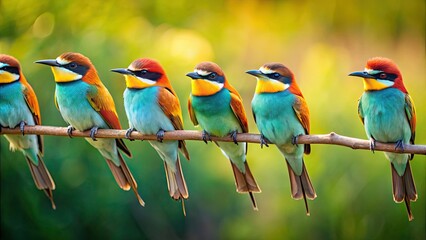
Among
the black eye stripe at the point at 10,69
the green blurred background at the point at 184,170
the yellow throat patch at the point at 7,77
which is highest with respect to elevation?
the black eye stripe at the point at 10,69

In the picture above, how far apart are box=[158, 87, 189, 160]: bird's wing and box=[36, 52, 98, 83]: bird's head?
39 cm

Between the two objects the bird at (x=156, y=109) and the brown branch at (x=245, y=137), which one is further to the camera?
the bird at (x=156, y=109)

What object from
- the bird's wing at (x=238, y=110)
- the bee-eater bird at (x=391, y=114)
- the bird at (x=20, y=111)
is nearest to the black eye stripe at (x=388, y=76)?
the bee-eater bird at (x=391, y=114)

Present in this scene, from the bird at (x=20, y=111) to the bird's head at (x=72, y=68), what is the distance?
0.29m

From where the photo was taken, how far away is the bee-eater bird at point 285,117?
3689 millimetres

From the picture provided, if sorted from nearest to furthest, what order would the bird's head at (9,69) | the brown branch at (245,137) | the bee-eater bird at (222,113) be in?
the brown branch at (245,137)
the bee-eater bird at (222,113)
the bird's head at (9,69)

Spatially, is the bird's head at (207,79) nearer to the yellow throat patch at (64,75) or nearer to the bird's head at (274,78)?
the bird's head at (274,78)

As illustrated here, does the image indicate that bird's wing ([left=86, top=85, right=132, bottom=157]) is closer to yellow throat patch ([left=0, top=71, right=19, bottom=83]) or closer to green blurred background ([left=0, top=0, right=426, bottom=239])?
yellow throat patch ([left=0, top=71, right=19, bottom=83])

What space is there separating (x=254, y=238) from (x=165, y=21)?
11.3ft

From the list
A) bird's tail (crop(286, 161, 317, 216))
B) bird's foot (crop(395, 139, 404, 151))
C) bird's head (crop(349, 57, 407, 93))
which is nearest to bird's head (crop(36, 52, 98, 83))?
bird's tail (crop(286, 161, 317, 216))

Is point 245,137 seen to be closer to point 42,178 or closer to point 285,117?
point 285,117

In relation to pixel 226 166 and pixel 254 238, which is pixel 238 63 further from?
pixel 254 238

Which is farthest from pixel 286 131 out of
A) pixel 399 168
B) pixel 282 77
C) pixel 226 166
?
pixel 226 166

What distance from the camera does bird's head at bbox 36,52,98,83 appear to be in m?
3.93
